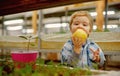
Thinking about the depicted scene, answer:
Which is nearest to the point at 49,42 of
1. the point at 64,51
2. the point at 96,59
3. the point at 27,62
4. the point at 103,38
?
the point at 103,38

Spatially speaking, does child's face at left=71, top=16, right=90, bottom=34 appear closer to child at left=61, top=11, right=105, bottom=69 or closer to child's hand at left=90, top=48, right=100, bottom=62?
child at left=61, top=11, right=105, bottom=69

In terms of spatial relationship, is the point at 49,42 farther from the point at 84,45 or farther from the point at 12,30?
the point at 12,30

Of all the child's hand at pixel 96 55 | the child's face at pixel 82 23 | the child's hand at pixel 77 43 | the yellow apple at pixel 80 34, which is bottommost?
the child's hand at pixel 96 55

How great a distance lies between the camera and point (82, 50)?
1666 mm

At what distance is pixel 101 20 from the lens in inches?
115

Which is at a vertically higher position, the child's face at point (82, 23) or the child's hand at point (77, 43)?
the child's face at point (82, 23)

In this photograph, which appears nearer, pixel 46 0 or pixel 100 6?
pixel 46 0

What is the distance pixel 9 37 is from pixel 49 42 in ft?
2.46

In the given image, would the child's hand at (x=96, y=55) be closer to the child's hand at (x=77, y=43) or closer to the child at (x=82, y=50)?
the child at (x=82, y=50)

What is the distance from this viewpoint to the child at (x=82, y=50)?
1.62 metres

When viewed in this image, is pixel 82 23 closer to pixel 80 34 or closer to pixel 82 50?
pixel 80 34

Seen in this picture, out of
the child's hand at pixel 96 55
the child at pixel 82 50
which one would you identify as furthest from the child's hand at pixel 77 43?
the child's hand at pixel 96 55

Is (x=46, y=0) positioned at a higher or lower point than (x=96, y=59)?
higher

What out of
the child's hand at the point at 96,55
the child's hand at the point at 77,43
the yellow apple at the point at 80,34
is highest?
the yellow apple at the point at 80,34
